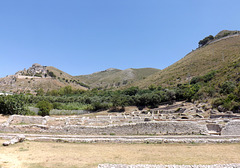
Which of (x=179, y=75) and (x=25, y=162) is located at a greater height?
(x=179, y=75)

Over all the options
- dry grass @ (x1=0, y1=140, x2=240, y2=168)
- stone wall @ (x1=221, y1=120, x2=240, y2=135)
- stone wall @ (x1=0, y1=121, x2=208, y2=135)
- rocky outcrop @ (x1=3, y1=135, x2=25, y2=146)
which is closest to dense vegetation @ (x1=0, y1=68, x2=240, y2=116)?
stone wall @ (x1=221, y1=120, x2=240, y2=135)

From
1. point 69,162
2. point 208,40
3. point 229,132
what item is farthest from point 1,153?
point 208,40

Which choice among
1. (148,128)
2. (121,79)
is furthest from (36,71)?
(148,128)

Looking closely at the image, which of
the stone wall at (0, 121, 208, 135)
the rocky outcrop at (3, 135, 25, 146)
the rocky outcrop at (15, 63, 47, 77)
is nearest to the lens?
the rocky outcrop at (3, 135, 25, 146)

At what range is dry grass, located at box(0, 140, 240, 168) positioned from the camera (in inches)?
327

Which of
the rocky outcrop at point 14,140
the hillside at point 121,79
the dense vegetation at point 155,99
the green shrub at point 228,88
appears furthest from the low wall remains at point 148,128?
the hillside at point 121,79

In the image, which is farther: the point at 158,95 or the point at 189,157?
the point at 158,95

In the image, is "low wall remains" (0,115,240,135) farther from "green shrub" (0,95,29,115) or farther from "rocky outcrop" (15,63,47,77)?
"rocky outcrop" (15,63,47,77)

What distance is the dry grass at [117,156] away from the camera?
8305mm

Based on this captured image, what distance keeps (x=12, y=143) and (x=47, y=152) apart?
3.66 m

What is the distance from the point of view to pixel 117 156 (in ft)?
31.7

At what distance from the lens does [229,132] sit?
15805 mm

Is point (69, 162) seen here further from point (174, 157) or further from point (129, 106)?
point (129, 106)

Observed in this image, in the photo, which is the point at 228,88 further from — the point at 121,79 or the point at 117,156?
the point at 121,79
